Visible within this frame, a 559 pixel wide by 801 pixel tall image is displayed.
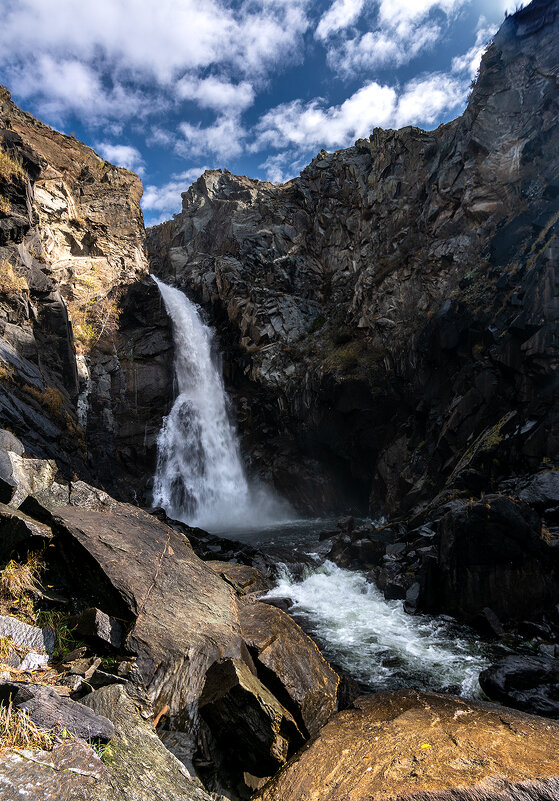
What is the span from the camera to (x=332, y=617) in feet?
35.9

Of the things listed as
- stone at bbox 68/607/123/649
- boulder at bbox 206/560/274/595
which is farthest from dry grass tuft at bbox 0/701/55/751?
boulder at bbox 206/560/274/595

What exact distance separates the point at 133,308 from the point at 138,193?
12896 mm

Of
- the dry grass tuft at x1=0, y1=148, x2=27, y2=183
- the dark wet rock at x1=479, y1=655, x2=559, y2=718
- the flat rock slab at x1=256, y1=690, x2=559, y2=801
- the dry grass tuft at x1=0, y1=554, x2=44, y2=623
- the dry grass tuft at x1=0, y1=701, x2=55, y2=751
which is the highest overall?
the dry grass tuft at x1=0, y1=148, x2=27, y2=183

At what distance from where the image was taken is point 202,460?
2922 centimetres

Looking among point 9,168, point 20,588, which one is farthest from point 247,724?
point 9,168

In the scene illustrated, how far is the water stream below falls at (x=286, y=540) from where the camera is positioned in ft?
27.8

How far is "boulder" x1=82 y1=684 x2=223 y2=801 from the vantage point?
316 cm

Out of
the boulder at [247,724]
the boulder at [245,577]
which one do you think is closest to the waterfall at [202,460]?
the boulder at [245,577]

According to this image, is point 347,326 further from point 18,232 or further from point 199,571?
point 199,571

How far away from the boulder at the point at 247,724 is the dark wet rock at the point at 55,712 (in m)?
1.99

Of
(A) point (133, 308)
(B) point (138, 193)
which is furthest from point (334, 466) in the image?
(B) point (138, 193)

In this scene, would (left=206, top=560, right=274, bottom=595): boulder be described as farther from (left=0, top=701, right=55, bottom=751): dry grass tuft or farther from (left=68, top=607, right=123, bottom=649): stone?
(left=0, top=701, right=55, bottom=751): dry grass tuft

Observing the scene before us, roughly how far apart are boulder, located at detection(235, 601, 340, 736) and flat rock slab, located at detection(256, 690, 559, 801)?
31cm

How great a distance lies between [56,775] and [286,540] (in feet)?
60.2
